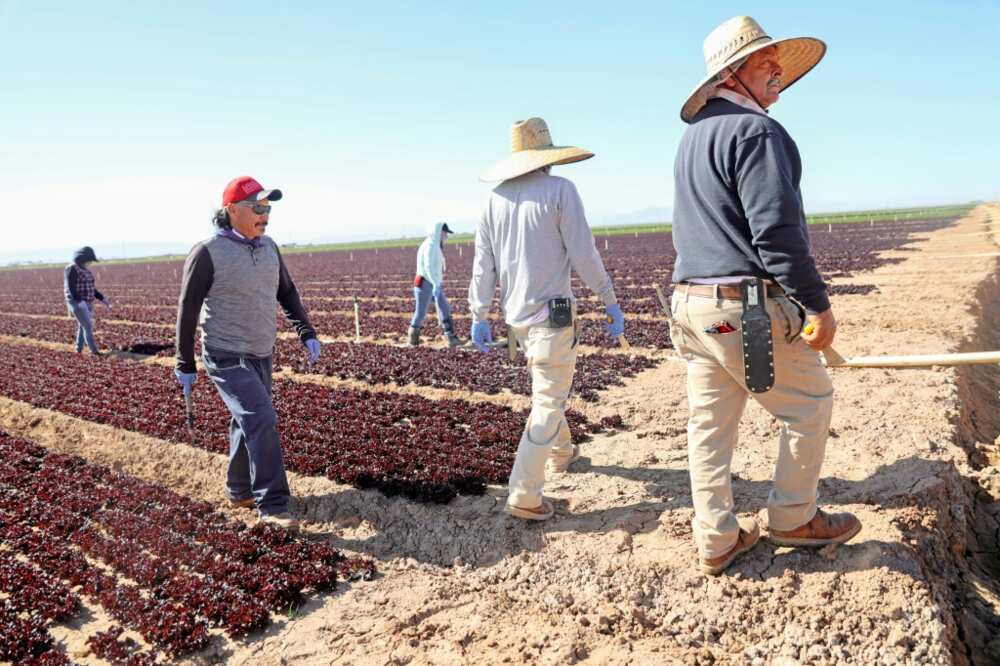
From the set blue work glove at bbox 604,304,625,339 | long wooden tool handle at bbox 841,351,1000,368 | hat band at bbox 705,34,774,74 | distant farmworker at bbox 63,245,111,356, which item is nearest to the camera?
hat band at bbox 705,34,774,74

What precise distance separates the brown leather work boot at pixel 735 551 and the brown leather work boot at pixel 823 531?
158 millimetres

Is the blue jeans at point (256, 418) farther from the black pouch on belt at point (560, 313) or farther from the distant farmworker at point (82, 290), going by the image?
the distant farmworker at point (82, 290)

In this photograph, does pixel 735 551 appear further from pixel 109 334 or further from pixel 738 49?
pixel 109 334

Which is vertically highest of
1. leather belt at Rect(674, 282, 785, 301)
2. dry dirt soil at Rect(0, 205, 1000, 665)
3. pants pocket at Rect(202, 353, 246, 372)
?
leather belt at Rect(674, 282, 785, 301)

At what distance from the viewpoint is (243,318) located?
15.7ft

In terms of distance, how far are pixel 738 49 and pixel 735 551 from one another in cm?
263

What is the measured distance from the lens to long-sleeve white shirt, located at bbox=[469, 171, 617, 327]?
4.24 m

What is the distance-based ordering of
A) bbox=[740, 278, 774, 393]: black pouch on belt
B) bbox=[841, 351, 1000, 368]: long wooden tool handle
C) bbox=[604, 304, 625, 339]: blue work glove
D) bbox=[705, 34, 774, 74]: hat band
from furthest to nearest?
bbox=[604, 304, 625, 339]: blue work glove < bbox=[841, 351, 1000, 368]: long wooden tool handle < bbox=[705, 34, 774, 74]: hat band < bbox=[740, 278, 774, 393]: black pouch on belt

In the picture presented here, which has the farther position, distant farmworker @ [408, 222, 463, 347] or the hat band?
distant farmworker @ [408, 222, 463, 347]

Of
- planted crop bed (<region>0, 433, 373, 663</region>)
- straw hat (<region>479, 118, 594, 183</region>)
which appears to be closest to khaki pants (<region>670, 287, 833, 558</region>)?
straw hat (<region>479, 118, 594, 183</region>)

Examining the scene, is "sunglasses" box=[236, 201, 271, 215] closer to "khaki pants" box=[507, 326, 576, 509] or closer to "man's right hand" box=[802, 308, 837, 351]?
"khaki pants" box=[507, 326, 576, 509]

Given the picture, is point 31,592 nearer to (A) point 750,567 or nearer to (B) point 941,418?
(A) point 750,567

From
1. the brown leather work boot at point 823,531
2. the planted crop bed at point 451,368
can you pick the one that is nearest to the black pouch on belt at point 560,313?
the brown leather work boot at point 823,531

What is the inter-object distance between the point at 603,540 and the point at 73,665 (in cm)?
306
